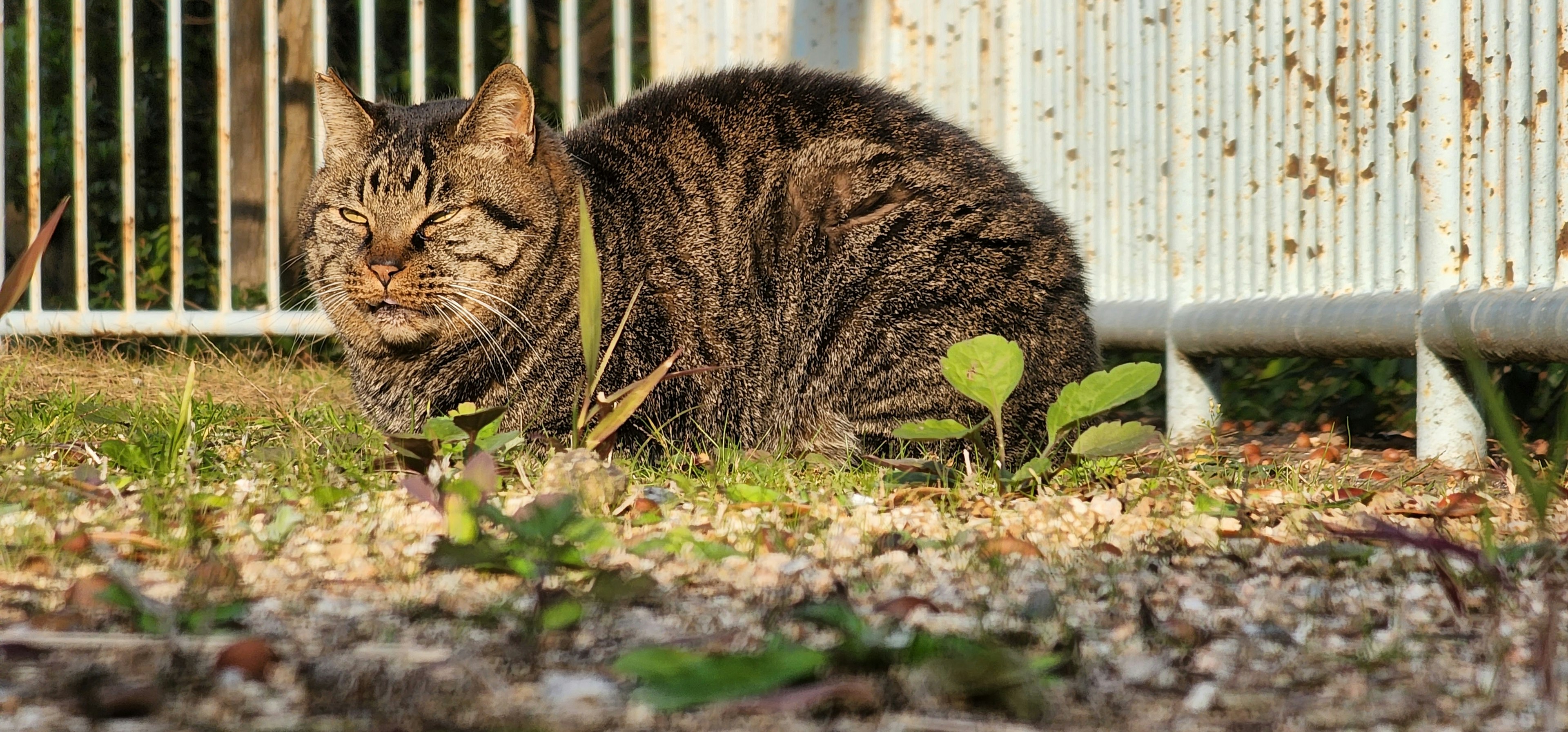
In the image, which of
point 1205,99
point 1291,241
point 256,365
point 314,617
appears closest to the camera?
point 314,617

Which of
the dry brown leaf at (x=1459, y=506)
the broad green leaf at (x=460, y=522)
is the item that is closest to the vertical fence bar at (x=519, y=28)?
the broad green leaf at (x=460, y=522)

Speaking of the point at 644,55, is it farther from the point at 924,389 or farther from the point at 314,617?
the point at 314,617

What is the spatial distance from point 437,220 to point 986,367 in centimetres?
123

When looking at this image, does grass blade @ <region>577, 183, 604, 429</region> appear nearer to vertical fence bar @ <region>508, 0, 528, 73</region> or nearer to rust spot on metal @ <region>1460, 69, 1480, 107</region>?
rust spot on metal @ <region>1460, 69, 1480, 107</region>

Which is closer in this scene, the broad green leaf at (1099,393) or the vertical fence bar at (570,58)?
the broad green leaf at (1099,393)

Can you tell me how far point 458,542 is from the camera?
1.67 metres

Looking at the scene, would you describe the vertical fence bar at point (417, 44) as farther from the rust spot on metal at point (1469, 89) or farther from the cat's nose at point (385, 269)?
the rust spot on metal at point (1469, 89)

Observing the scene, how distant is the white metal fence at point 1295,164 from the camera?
2.72 meters

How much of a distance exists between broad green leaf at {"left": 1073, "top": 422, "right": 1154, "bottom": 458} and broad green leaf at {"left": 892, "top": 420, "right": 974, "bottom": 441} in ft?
0.66

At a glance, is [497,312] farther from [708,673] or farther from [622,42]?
[622,42]

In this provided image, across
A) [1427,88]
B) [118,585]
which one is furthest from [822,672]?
[1427,88]

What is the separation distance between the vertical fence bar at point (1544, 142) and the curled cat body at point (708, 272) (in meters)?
0.87

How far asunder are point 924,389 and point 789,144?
2.11 feet

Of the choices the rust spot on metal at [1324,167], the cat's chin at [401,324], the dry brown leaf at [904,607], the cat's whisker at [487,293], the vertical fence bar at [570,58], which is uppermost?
the vertical fence bar at [570,58]
